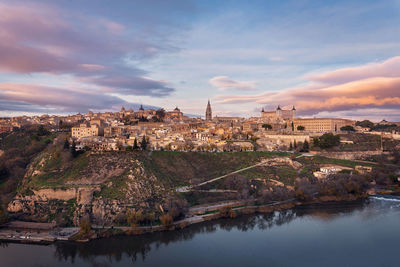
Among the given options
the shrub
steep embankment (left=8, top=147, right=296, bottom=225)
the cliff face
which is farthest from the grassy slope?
the shrub

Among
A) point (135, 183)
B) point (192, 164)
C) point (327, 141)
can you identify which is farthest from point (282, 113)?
point (135, 183)

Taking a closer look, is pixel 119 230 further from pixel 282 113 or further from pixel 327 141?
pixel 282 113

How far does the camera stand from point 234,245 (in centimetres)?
2064

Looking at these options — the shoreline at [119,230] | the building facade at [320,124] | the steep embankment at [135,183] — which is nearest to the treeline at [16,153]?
the steep embankment at [135,183]

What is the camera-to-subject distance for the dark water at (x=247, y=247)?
18.6 metres

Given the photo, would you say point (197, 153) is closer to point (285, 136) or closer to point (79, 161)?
point (79, 161)

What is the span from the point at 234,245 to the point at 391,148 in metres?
32.5

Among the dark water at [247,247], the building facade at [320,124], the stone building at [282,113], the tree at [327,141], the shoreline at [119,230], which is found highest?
the stone building at [282,113]

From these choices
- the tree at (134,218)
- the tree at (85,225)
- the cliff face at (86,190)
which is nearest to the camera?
the tree at (85,225)

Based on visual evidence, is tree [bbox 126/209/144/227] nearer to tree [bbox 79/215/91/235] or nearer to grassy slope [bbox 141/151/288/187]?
tree [bbox 79/215/91/235]

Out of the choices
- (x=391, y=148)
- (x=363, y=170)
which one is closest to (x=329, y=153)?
(x=363, y=170)

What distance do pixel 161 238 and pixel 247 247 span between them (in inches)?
228

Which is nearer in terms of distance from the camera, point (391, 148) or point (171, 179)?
point (171, 179)

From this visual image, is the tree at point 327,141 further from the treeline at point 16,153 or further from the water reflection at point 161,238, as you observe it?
the treeline at point 16,153
